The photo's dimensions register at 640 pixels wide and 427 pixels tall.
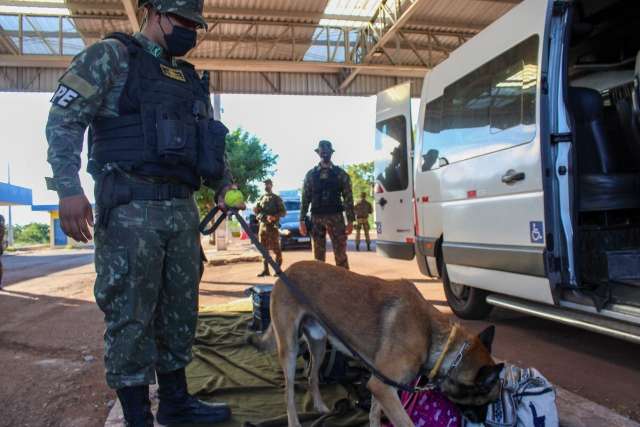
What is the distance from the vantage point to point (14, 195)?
3067 centimetres

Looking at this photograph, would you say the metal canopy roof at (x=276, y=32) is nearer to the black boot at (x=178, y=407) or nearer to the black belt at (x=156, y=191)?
the black belt at (x=156, y=191)

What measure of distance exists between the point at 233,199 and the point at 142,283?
0.63 metres

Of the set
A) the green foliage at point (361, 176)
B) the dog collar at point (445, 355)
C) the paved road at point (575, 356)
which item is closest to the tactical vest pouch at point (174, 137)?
the dog collar at point (445, 355)

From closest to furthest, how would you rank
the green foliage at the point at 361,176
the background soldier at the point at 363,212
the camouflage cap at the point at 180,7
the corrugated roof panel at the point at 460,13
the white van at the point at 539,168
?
the camouflage cap at the point at 180,7, the white van at the point at 539,168, the corrugated roof panel at the point at 460,13, the background soldier at the point at 363,212, the green foliage at the point at 361,176

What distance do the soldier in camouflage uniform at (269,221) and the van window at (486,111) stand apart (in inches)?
204

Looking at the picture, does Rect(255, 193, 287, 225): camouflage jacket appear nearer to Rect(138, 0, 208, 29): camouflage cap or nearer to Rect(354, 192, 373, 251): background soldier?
Rect(354, 192, 373, 251): background soldier

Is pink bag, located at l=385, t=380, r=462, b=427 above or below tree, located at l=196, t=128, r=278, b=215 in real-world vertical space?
below

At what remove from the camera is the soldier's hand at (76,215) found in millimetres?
2080

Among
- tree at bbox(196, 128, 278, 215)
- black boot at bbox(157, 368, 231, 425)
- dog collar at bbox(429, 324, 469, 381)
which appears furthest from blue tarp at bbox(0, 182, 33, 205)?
dog collar at bbox(429, 324, 469, 381)

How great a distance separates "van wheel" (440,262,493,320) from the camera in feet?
15.5

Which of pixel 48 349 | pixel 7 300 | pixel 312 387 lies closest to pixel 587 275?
pixel 312 387

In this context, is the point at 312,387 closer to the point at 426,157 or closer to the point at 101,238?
the point at 101,238

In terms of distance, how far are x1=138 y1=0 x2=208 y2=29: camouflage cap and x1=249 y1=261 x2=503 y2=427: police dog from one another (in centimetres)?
142

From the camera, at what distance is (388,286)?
2.59 meters
